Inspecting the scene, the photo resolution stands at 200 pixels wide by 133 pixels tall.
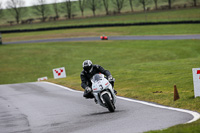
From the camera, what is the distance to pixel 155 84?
16.2 metres

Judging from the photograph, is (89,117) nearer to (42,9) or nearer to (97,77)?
(97,77)

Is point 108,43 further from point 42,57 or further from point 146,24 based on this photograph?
point 146,24

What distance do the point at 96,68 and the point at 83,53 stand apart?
108ft

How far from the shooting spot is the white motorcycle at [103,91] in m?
10.00

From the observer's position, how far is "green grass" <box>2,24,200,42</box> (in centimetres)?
5762

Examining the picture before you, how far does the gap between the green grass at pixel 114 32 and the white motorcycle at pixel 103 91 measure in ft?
150

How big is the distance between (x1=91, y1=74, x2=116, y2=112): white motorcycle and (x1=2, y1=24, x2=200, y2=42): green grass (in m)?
45.7

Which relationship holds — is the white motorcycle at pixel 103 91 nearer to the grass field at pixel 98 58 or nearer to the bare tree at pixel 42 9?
the grass field at pixel 98 58

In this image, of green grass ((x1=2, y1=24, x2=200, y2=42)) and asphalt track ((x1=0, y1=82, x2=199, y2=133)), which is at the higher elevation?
asphalt track ((x1=0, y1=82, x2=199, y2=133))

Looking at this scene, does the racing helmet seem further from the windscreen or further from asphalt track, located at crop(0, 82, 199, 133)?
asphalt track, located at crop(0, 82, 199, 133)

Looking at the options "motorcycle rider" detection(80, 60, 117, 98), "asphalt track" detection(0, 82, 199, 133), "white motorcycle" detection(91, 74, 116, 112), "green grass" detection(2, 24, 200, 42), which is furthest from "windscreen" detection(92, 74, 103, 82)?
"green grass" detection(2, 24, 200, 42)

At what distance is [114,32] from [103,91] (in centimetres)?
5612

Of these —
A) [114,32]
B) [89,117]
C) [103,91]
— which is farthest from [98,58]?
[89,117]

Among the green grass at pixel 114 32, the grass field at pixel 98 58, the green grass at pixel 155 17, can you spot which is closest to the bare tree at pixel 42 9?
the green grass at pixel 155 17
